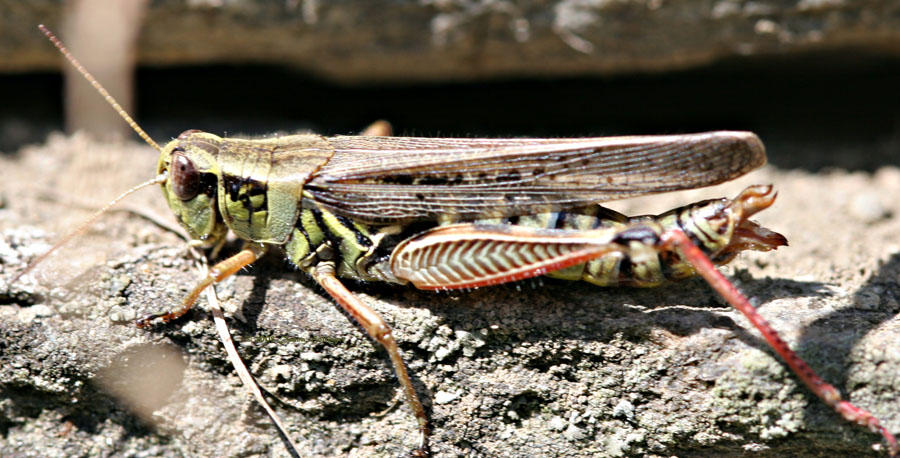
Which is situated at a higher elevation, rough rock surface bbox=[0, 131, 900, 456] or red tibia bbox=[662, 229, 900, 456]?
→ red tibia bbox=[662, 229, 900, 456]

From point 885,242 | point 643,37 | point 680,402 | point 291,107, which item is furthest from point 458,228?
point 291,107

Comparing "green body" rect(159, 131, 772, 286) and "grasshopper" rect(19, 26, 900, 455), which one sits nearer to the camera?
"grasshopper" rect(19, 26, 900, 455)

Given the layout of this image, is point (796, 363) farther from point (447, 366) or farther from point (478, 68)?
point (478, 68)

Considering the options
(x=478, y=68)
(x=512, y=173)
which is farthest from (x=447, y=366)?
(x=478, y=68)

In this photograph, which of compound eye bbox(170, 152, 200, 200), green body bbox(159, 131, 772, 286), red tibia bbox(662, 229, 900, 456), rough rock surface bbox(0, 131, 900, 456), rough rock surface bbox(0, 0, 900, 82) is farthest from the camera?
rough rock surface bbox(0, 0, 900, 82)

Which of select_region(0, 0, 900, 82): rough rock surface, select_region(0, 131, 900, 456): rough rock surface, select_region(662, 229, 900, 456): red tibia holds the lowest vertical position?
select_region(0, 131, 900, 456): rough rock surface

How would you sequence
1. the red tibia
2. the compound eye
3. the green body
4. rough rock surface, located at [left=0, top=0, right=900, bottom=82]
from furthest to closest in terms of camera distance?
rough rock surface, located at [left=0, top=0, right=900, bottom=82] → the compound eye → the green body → the red tibia

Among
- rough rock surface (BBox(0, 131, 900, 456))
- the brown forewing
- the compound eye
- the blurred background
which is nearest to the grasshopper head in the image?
the compound eye

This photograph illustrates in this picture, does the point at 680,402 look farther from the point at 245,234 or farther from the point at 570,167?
the point at 245,234

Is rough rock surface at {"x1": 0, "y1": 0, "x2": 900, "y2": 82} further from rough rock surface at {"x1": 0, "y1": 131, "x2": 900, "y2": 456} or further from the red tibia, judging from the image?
the red tibia
